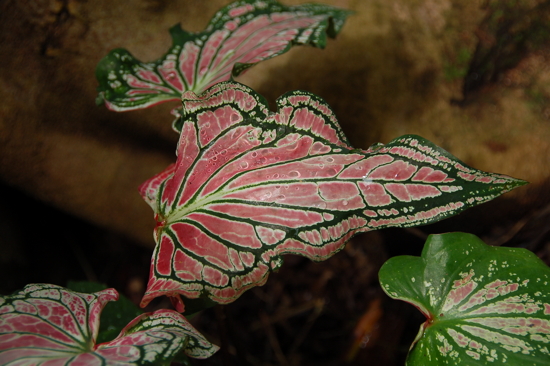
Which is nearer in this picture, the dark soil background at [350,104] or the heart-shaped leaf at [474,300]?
the heart-shaped leaf at [474,300]

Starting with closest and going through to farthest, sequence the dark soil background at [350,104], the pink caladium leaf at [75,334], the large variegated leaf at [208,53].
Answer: the pink caladium leaf at [75,334], the large variegated leaf at [208,53], the dark soil background at [350,104]

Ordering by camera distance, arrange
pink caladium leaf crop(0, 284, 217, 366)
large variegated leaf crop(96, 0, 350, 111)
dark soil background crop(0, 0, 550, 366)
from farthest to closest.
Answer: dark soil background crop(0, 0, 550, 366) → large variegated leaf crop(96, 0, 350, 111) → pink caladium leaf crop(0, 284, 217, 366)

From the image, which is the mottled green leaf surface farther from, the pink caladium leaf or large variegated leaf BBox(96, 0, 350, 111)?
large variegated leaf BBox(96, 0, 350, 111)

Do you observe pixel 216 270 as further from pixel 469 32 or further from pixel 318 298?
pixel 469 32

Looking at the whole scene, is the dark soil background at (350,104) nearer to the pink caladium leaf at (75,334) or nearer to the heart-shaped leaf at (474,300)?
the pink caladium leaf at (75,334)

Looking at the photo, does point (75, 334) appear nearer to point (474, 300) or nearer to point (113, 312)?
point (113, 312)

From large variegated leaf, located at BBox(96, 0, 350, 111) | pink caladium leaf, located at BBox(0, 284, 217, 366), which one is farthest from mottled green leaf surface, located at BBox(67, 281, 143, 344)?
large variegated leaf, located at BBox(96, 0, 350, 111)

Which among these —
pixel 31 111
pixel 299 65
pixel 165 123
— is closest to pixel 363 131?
pixel 299 65

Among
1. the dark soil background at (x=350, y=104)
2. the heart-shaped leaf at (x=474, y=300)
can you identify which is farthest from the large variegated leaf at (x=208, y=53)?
the heart-shaped leaf at (x=474, y=300)
